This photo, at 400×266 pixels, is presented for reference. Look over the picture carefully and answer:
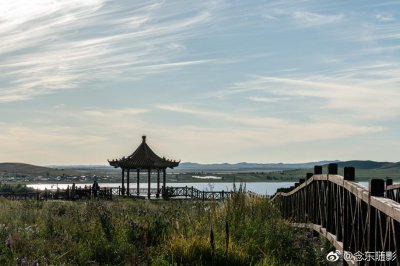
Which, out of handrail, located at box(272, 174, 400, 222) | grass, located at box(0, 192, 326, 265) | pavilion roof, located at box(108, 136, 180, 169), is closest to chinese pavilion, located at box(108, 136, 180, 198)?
pavilion roof, located at box(108, 136, 180, 169)

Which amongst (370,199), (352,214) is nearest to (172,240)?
(352,214)

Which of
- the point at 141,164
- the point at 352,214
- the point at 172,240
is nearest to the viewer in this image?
the point at 352,214

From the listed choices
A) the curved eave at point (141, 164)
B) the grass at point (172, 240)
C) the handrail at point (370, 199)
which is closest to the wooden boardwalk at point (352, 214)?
the handrail at point (370, 199)

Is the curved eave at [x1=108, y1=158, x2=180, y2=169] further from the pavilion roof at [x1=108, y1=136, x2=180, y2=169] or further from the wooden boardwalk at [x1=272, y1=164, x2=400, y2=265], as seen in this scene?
the wooden boardwalk at [x1=272, y1=164, x2=400, y2=265]

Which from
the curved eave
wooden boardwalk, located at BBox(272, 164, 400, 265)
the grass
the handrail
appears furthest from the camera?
the curved eave

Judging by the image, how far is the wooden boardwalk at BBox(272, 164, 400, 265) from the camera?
8345 millimetres

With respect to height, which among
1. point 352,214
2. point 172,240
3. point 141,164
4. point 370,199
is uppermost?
point 141,164

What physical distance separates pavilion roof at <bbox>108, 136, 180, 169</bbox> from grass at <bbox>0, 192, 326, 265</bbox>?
33.2 m

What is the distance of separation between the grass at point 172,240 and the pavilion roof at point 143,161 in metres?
33.2

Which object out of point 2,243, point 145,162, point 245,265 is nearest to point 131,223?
point 2,243

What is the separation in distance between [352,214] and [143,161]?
126ft

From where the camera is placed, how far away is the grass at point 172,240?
10.5 metres

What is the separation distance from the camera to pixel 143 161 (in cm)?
4850

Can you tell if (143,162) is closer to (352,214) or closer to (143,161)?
(143,161)
